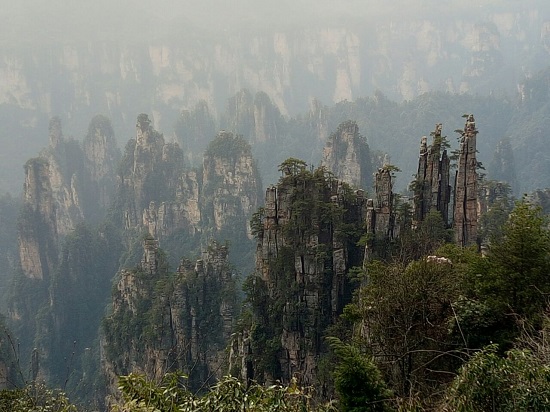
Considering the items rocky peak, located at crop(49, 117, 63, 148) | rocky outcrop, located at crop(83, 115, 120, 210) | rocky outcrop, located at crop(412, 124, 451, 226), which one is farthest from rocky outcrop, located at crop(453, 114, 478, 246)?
rocky peak, located at crop(49, 117, 63, 148)

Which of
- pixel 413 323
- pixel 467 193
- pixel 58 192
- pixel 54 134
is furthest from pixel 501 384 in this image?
pixel 54 134

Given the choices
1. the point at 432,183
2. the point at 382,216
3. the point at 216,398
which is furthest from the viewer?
the point at 432,183

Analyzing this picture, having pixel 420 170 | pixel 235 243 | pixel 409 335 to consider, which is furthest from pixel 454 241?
pixel 235 243

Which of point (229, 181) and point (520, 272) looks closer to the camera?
point (520, 272)

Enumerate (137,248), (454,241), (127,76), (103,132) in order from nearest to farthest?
Result: (454,241), (137,248), (103,132), (127,76)

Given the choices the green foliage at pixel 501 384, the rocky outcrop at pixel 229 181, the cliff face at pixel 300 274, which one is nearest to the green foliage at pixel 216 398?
the green foliage at pixel 501 384

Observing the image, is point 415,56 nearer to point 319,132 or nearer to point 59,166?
point 319,132

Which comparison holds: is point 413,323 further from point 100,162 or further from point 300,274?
point 100,162

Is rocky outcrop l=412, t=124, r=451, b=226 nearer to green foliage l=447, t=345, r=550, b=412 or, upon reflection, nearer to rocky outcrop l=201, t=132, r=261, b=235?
green foliage l=447, t=345, r=550, b=412
